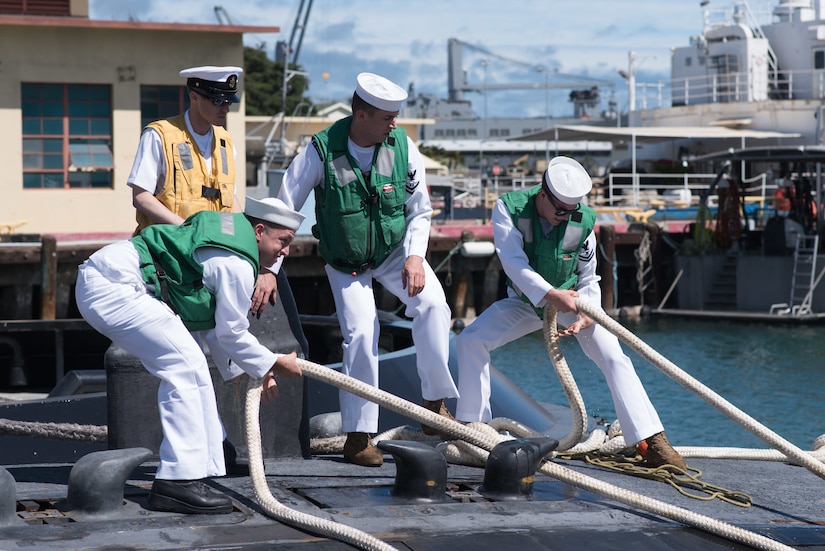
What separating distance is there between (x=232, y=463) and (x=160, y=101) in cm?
1944

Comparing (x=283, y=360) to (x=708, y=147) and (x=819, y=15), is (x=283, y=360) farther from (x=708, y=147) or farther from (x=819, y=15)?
(x=819, y=15)

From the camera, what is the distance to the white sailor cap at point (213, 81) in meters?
5.46

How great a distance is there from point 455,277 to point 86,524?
809 inches

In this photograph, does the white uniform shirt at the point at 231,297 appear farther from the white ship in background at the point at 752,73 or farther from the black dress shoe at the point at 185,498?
the white ship in background at the point at 752,73

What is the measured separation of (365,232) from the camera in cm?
546

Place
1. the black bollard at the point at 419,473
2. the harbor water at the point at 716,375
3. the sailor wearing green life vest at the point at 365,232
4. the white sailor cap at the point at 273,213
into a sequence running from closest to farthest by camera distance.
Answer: the white sailor cap at the point at 273,213 < the black bollard at the point at 419,473 < the sailor wearing green life vest at the point at 365,232 < the harbor water at the point at 716,375

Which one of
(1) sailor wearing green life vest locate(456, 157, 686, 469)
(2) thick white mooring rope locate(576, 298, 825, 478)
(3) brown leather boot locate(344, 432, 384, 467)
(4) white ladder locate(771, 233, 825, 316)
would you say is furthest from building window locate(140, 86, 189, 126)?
(2) thick white mooring rope locate(576, 298, 825, 478)

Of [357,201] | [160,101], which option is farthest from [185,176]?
[160,101]

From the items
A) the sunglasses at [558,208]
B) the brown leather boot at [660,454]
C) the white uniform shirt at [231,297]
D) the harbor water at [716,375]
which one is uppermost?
the sunglasses at [558,208]

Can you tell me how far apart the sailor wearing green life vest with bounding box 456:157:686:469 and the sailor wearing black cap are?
1465mm

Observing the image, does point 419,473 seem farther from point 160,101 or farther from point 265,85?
point 265,85

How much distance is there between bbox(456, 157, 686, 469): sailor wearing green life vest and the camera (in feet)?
18.2

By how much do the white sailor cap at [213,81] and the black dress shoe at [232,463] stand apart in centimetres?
169

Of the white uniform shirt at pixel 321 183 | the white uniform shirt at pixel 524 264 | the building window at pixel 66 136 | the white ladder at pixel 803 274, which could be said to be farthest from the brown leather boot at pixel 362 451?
the white ladder at pixel 803 274
